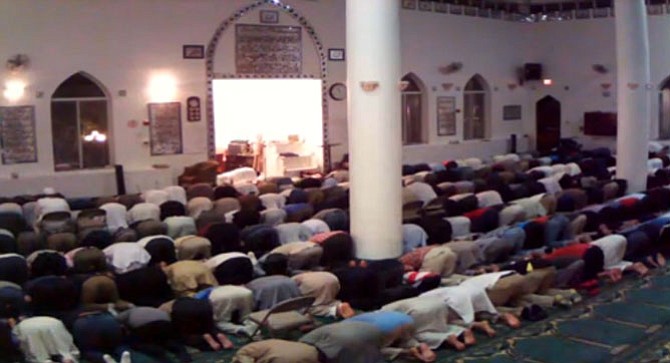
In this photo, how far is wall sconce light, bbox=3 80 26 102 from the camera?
12.8 metres

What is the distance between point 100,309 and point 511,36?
616 inches

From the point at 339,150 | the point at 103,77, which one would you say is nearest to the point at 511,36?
the point at 339,150

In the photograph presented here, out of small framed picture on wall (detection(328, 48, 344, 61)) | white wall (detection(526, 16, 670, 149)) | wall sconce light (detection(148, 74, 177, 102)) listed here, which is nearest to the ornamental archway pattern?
small framed picture on wall (detection(328, 48, 344, 61))

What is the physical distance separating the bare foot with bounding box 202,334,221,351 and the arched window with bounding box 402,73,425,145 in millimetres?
11821

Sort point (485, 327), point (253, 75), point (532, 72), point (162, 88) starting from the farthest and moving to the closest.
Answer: point (532, 72) < point (253, 75) < point (162, 88) < point (485, 327)

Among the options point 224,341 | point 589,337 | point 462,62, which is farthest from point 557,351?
point 462,62

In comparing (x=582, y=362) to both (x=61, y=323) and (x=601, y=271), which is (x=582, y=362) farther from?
(x=61, y=323)

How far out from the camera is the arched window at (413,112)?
726 inches

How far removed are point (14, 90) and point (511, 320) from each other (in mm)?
8856

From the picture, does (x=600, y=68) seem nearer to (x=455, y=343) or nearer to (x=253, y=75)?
(x=253, y=75)

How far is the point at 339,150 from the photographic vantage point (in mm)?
16953

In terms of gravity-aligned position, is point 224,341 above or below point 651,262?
below

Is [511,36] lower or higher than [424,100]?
higher

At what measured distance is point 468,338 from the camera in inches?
277
